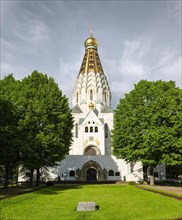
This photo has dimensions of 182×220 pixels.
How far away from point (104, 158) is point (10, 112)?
28327mm

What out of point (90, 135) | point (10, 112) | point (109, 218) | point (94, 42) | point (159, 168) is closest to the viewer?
point (109, 218)

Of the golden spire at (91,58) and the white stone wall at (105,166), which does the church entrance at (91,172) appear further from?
the golden spire at (91,58)

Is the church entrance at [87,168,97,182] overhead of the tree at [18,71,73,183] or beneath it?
beneath

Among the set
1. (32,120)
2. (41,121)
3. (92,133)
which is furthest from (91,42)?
(32,120)

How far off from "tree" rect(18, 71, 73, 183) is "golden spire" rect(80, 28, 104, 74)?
44.6 metres

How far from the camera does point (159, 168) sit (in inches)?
1818

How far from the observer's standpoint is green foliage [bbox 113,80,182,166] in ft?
87.1

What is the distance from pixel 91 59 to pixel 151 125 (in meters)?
51.4

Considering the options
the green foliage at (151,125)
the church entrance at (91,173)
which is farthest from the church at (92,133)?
the green foliage at (151,125)

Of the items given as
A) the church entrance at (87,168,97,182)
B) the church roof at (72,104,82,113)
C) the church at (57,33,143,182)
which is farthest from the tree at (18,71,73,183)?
the church roof at (72,104,82,113)

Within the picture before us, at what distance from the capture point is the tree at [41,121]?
24172mm

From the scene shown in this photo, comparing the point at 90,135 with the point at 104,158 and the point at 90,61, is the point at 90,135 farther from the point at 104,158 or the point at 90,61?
the point at 90,61

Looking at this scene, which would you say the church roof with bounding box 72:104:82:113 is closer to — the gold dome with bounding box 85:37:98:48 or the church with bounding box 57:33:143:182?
the church with bounding box 57:33:143:182

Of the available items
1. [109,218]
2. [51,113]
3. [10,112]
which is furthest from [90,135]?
[109,218]
